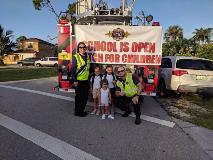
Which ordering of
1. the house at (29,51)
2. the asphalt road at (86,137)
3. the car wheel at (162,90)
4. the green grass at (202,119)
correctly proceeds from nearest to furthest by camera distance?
1. the asphalt road at (86,137)
2. the green grass at (202,119)
3. the car wheel at (162,90)
4. the house at (29,51)

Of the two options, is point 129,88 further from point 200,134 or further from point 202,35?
point 202,35

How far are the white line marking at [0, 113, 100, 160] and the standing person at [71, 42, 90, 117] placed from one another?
1.70 m

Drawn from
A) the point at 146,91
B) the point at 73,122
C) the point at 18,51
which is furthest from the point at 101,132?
the point at 18,51

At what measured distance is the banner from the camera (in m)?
9.66

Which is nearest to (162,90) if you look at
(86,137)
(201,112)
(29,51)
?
(201,112)

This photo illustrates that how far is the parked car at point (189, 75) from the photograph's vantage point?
1211cm

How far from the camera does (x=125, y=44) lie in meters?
9.69

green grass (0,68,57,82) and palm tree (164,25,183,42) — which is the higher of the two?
palm tree (164,25,183,42)

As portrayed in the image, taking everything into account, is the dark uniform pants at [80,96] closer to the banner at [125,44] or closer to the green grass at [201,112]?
the banner at [125,44]

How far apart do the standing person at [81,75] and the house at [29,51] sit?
69.0 metres

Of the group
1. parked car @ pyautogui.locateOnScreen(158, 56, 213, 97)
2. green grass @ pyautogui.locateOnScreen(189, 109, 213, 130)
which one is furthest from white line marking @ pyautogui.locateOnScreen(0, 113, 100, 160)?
parked car @ pyautogui.locateOnScreen(158, 56, 213, 97)

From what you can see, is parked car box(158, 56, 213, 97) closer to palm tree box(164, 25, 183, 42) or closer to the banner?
the banner

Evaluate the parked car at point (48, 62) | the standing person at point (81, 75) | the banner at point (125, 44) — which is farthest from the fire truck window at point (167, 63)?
the parked car at point (48, 62)

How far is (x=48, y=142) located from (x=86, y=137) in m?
0.80
